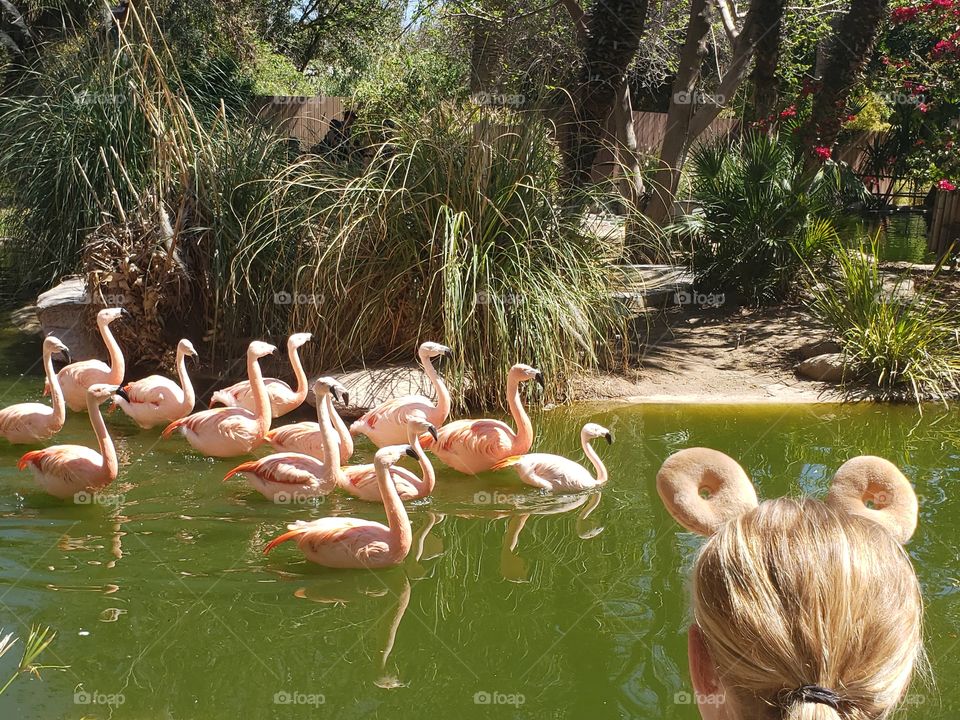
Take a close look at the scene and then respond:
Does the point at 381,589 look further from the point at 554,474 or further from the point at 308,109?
the point at 308,109

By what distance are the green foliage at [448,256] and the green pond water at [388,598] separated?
120 cm

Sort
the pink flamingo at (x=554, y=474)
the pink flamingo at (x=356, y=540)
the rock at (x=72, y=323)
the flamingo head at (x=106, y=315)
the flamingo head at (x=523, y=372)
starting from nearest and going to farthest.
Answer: the pink flamingo at (x=356, y=540)
the pink flamingo at (x=554, y=474)
the flamingo head at (x=523, y=372)
the flamingo head at (x=106, y=315)
the rock at (x=72, y=323)

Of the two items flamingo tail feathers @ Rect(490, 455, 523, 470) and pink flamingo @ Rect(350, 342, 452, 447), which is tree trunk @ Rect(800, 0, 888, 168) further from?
flamingo tail feathers @ Rect(490, 455, 523, 470)

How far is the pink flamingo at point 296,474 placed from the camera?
5051 millimetres

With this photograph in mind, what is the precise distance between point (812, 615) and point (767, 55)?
1136cm

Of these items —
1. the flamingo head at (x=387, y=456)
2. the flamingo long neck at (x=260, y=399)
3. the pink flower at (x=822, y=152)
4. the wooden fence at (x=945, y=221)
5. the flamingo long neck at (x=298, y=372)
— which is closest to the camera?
the flamingo head at (x=387, y=456)

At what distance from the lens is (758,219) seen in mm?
8836

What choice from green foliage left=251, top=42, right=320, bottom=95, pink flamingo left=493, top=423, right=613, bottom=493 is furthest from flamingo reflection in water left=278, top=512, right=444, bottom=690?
green foliage left=251, top=42, right=320, bottom=95

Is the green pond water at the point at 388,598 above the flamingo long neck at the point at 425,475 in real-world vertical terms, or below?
below

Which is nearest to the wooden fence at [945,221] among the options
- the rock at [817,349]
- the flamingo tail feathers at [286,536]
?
the rock at [817,349]

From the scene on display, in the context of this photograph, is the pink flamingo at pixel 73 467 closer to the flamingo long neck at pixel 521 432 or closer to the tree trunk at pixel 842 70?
the flamingo long neck at pixel 521 432

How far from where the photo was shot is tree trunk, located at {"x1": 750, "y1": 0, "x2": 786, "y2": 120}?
9758mm

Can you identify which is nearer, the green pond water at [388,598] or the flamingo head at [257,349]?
the green pond water at [388,598]

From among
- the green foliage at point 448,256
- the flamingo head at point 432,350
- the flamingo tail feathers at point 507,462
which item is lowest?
the flamingo tail feathers at point 507,462
